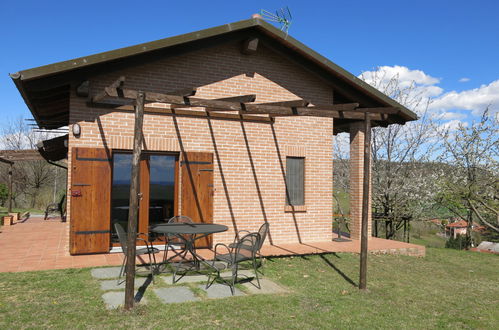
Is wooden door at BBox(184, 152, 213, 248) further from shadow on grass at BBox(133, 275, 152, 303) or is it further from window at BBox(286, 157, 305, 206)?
shadow on grass at BBox(133, 275, 152, 303)

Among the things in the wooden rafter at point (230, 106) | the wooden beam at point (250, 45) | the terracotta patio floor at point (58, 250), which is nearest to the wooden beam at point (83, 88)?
the wooden rafter at point (230, 106)

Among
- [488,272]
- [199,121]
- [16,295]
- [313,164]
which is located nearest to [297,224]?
[313,164]

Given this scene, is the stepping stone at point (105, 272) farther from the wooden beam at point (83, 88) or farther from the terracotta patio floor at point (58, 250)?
the wooden beam at point (83, 88)

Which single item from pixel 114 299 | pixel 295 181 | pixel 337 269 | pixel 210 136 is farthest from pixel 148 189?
pixel 337 269

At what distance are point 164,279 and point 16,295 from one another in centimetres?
179

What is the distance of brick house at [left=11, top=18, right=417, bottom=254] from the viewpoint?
683 cm

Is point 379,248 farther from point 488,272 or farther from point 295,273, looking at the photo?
point 295,273

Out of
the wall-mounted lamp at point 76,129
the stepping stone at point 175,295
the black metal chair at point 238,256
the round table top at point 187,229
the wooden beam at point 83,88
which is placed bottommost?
the stepping stone at point 175,295

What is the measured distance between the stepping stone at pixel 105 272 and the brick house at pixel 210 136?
1160mm

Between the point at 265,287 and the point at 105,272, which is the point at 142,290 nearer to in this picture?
the point at 105,272

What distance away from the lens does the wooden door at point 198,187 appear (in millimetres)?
7605

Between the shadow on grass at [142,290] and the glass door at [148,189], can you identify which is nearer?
the shadow on grass at [142,290]

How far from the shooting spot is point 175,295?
477cm

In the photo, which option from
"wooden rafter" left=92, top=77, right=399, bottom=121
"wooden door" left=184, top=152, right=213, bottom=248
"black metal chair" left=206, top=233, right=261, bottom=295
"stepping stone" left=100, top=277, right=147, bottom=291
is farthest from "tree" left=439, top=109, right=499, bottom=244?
"stepping stone" left=100, top=277, right=147, bottom=291
